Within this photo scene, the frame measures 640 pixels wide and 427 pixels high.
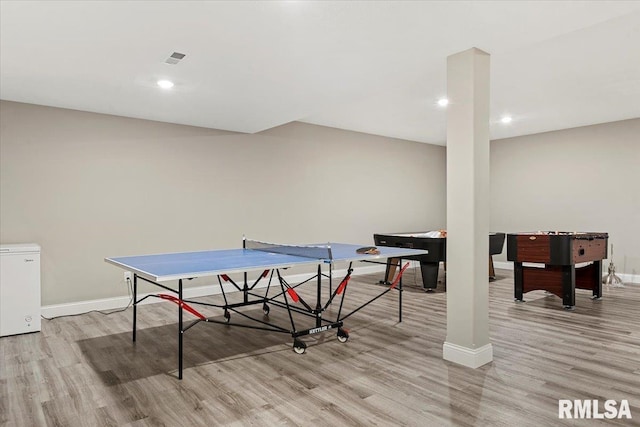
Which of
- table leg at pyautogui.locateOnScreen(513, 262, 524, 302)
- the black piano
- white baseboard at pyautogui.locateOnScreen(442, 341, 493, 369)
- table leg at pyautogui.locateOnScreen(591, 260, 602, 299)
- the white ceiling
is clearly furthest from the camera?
the black piano

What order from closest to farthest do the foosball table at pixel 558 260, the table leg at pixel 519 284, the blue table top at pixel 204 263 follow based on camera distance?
the blue table top at pixel 204 263 → the foosball table at pixel 558 260 → the table leg at pixel 519 284

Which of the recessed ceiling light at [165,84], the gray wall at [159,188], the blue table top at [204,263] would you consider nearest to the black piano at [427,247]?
the gray wall at [159,188]

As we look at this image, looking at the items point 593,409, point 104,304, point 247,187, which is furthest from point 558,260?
point 104,304

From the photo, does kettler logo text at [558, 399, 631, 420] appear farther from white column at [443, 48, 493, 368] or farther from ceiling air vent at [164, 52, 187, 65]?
ceiling air vent at [164, 52, 187, 65]

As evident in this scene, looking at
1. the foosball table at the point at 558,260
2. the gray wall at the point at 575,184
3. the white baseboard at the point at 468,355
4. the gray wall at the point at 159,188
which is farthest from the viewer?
the gray wall at the point at 575,184

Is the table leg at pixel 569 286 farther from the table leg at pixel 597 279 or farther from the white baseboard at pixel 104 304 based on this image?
the white baseboard at pixel 104 304

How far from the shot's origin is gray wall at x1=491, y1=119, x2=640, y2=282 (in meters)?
6.53

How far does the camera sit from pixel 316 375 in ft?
9.28

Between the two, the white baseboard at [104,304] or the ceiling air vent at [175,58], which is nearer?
the ceiling air vent at [175,58]

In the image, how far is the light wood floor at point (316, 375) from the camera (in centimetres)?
228

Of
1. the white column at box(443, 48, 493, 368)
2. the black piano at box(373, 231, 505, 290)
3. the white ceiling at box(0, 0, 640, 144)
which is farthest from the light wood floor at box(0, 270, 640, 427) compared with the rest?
the white ceiling at box(0, 0, 640, 144)

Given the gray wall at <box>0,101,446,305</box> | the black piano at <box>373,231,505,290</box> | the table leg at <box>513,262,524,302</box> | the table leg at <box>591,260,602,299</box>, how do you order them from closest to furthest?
the gray wall at <box>0,101,446,305</box>, the table leg at <box>513,262,524,302</box>, the table leg at <box>591,260,602,299</box>, the black piano at <box>373,231,505,290</box>

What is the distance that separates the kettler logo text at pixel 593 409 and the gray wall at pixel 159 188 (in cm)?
448

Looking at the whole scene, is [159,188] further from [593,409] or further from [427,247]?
[593,409]
